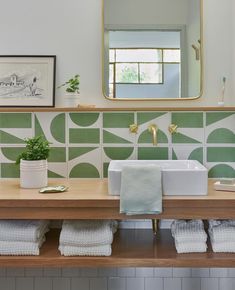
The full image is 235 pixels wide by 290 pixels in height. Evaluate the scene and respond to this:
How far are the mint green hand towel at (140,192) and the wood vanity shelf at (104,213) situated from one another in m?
0.04

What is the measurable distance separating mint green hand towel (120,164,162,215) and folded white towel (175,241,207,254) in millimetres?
256

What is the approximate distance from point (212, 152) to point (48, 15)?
1270 mm

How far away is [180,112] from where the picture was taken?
6.57 ft

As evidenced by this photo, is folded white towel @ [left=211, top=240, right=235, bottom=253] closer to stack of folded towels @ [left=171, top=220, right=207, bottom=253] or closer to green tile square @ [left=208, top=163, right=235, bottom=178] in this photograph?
stack of folded towels @ [left=171, top=220, right=207, bottom=253]

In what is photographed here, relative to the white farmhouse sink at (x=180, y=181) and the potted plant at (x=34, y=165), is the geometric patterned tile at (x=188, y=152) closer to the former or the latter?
the white farmhouse sink at (x=180, y=181)

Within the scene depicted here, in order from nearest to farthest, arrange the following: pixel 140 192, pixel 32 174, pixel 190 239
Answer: pixel 140 192, pixel 190 239, pixel 32 174

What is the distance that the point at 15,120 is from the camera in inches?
79.7

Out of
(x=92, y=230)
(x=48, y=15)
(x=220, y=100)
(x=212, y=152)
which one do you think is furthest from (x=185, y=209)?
(x=48, y=15)

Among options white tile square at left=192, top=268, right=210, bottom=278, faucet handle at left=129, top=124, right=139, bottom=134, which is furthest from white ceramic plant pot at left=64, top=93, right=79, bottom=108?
white tile square at left=192, top=268, right=210, bottom=278

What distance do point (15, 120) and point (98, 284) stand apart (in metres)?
1.08

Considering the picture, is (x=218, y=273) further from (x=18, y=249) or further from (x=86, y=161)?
(x=18, y=249)

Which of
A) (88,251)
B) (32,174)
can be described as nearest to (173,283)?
(88,251)

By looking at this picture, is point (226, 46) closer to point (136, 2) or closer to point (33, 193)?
point (136, 2)

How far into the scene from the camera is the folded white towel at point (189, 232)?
1.62m
